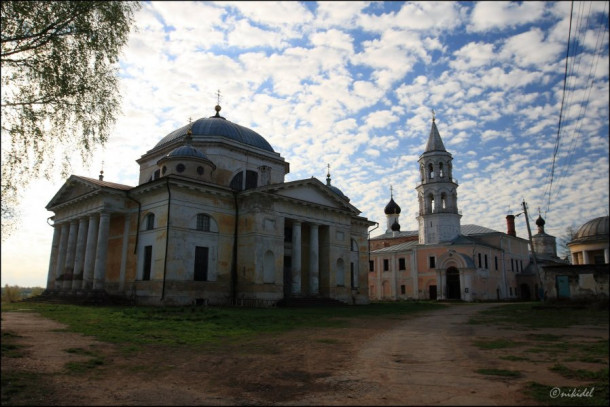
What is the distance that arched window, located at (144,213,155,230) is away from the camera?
27.5 m

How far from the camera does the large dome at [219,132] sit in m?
34.5

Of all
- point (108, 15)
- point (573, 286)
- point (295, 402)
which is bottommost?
point (295, 402)

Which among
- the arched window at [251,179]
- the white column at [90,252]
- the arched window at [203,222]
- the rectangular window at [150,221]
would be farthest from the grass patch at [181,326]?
the arched window at [251,179]

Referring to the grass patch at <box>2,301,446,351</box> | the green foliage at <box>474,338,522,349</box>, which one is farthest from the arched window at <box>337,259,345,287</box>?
the green foliage at <box>474,338,522,349</box>

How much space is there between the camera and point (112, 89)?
13859 mm

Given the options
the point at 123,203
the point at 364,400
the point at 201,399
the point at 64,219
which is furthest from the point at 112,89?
the point at 64,219

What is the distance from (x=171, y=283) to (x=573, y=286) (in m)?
22.5

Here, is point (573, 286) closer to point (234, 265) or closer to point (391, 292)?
point (234, 265)

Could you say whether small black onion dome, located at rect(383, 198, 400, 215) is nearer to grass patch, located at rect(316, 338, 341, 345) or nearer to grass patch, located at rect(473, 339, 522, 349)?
grass patch, located at rect(316, 338, 341, 345)

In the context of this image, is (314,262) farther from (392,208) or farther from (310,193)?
(392,208)

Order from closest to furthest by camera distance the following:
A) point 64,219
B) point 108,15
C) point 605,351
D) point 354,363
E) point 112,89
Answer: point 605,351 < point 354,363 < point 108,15 < point 112,89 < point 64,219

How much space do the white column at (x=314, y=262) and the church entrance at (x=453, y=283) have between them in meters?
23.3

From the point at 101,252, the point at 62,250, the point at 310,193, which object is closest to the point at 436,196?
the point at 310,193

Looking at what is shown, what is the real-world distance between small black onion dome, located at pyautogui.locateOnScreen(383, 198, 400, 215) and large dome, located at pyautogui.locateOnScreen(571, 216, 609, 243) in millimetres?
34974
